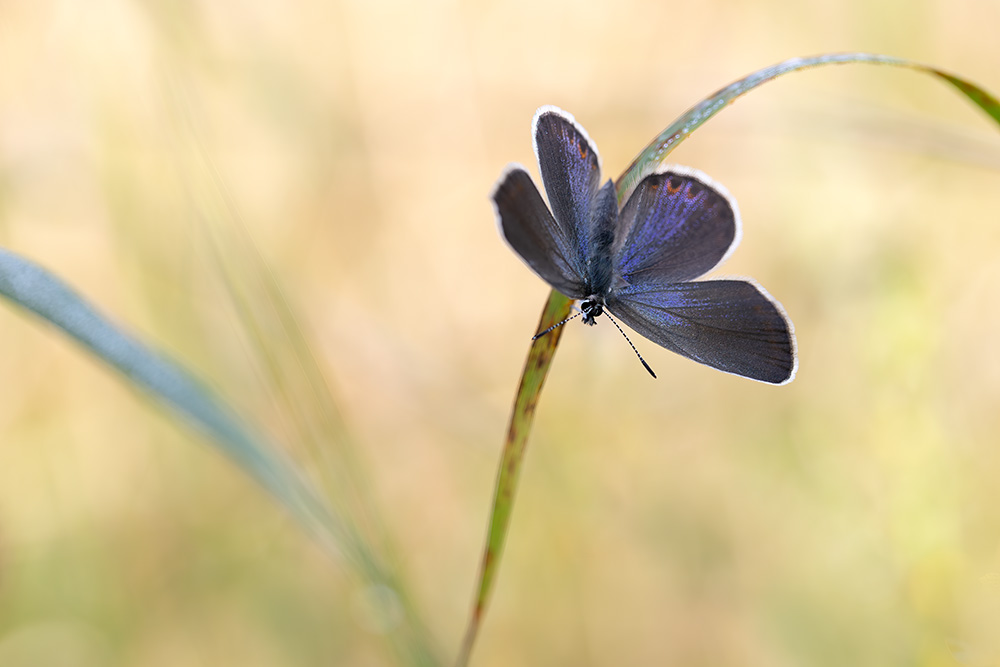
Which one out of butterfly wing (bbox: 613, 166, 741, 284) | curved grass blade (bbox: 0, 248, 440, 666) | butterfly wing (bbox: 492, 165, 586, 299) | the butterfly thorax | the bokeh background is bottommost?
curved grass blade (bbox: 0, 248, 440, 666)

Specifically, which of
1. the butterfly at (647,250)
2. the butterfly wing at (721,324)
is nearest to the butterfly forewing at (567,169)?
the butterfly at (647,250)

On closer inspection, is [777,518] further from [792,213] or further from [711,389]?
[792,213]

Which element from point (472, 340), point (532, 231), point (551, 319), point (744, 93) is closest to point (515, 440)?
point (551, 319)

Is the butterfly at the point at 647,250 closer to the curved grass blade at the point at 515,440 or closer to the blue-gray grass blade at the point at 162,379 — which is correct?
the curved grass blade at the point at 515,440

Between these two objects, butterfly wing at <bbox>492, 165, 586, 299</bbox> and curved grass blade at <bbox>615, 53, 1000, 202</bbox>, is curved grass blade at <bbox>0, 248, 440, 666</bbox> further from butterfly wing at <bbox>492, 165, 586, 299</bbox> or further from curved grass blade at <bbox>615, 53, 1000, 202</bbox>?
curved grass blade at <bbox>615, 53, 1000, 202</bbox>

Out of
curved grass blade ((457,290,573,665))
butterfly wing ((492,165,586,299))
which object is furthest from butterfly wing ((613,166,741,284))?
curved grass blade ((457,290,573,665))

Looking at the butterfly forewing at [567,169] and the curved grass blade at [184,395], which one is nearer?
the curved grass blade at [184,395]

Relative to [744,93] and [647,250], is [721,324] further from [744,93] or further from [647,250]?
[744,93]
